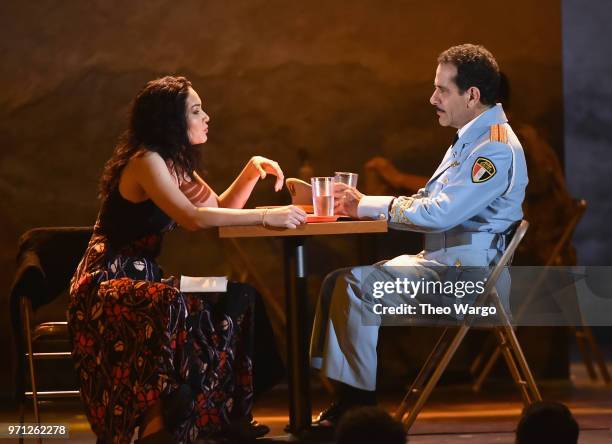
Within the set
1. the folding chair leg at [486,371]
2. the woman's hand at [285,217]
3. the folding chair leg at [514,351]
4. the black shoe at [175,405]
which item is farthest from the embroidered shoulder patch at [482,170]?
the folding chair leg at [486,371]

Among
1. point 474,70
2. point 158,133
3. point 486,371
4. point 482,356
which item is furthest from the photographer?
point 482,356

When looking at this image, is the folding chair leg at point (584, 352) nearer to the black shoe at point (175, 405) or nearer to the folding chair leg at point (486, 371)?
the folding chair leg at point (486, 371)

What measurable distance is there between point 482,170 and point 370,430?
1.51 m

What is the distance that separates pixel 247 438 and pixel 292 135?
Answer: 235cm

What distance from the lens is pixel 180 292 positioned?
3600 millimetres

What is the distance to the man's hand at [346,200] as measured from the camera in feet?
13.0

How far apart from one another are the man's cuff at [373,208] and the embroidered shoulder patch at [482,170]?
337 millimetres

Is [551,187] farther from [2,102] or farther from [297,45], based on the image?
[2,102]

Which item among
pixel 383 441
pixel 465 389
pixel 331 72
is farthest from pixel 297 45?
pixel 383 441

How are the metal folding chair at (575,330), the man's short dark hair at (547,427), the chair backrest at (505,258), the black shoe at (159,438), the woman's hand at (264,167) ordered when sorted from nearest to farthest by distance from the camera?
the man's short dark hair at (547,427) → the black shoe at (159,438) → the chair backrest at (505,258) → the woman's hand at (264,167) → the metal folding chair at (575,330)

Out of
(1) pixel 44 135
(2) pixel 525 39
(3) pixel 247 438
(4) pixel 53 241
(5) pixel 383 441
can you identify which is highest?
(2) pixel 525 39

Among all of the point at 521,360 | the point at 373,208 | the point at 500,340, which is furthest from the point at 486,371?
the point at 373,208

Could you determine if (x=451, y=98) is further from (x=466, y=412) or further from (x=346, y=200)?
(x=466, y=412)

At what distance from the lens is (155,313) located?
354 cm
